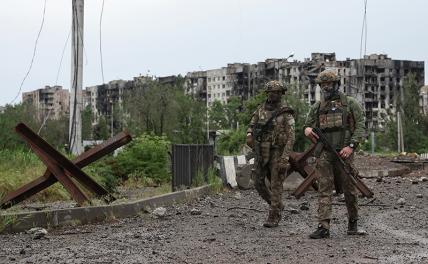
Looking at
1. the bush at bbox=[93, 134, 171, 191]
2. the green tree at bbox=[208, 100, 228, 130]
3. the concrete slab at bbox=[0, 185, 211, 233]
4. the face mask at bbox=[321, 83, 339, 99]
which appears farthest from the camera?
the green tree at bbox=[208, 100, 228, 130]

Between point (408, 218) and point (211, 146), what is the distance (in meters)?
6.52

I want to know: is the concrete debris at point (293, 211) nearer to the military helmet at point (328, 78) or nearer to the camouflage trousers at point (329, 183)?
the camouflage trousers at point (329, 183)

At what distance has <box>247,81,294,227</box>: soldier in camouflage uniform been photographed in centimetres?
895

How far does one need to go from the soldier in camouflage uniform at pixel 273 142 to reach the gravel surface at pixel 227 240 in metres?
0.46

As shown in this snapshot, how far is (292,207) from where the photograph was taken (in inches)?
456

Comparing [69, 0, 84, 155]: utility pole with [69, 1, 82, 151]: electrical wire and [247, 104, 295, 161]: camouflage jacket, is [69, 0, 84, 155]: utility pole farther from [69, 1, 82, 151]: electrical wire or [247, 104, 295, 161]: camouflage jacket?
[247, 104, 295, 161]: camouflage jacket

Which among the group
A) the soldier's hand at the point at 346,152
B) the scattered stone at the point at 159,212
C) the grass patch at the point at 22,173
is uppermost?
the soldier's hand at the point at 346,152

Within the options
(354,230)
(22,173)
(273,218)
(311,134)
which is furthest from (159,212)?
(22,173)

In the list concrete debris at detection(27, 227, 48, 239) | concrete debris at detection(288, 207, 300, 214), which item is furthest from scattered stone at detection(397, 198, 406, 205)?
concrete debris at detection(27, 227, 48, 239)

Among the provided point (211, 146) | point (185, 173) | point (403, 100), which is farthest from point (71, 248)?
point (403, 100)

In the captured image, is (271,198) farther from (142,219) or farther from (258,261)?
(258,261)

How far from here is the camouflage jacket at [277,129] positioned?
356 inches

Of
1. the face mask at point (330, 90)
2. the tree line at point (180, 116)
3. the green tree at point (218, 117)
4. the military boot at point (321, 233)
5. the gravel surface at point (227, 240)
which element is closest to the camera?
the gravel surface at point (227, 240)

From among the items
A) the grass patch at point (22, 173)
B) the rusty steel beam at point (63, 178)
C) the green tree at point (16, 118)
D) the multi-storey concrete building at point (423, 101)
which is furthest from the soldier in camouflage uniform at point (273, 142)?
the multi-storey concrete building at point (423, 101)
